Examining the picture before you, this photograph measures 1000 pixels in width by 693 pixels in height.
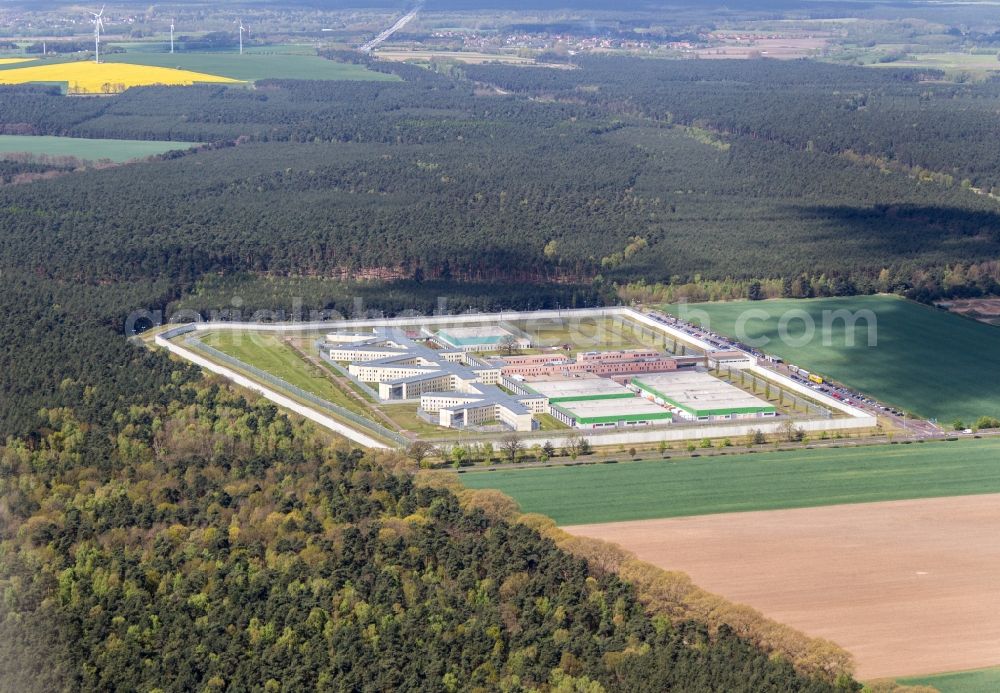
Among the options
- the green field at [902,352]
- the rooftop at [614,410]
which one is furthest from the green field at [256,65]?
the rooftop at [614,410]

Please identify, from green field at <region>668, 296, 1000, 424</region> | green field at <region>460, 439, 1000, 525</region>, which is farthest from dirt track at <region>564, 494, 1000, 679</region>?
green field at <region>668, 296, 1000, 424</region>

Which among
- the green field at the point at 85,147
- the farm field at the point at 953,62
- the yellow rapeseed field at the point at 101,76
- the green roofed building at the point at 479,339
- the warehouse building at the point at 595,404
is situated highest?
the farm field at the point at 953,62

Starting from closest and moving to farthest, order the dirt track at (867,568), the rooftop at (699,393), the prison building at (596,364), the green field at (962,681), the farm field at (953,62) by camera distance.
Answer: the green field at (962,681)
the dirt track at (867,568)
the rooftop at (699,393)
the prison building at (596,364)
the farm field at (953,62)

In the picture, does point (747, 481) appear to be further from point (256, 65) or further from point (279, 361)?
point (256, 65)

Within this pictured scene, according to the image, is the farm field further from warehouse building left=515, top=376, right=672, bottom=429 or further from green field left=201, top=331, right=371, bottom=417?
warehouse building left=515, top=376, right=672, bottom=429

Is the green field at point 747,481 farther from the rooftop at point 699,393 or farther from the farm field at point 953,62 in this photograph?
the farm field at point 953,62

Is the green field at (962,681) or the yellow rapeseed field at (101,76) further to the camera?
the yellow rapeseed field at (101,76)
